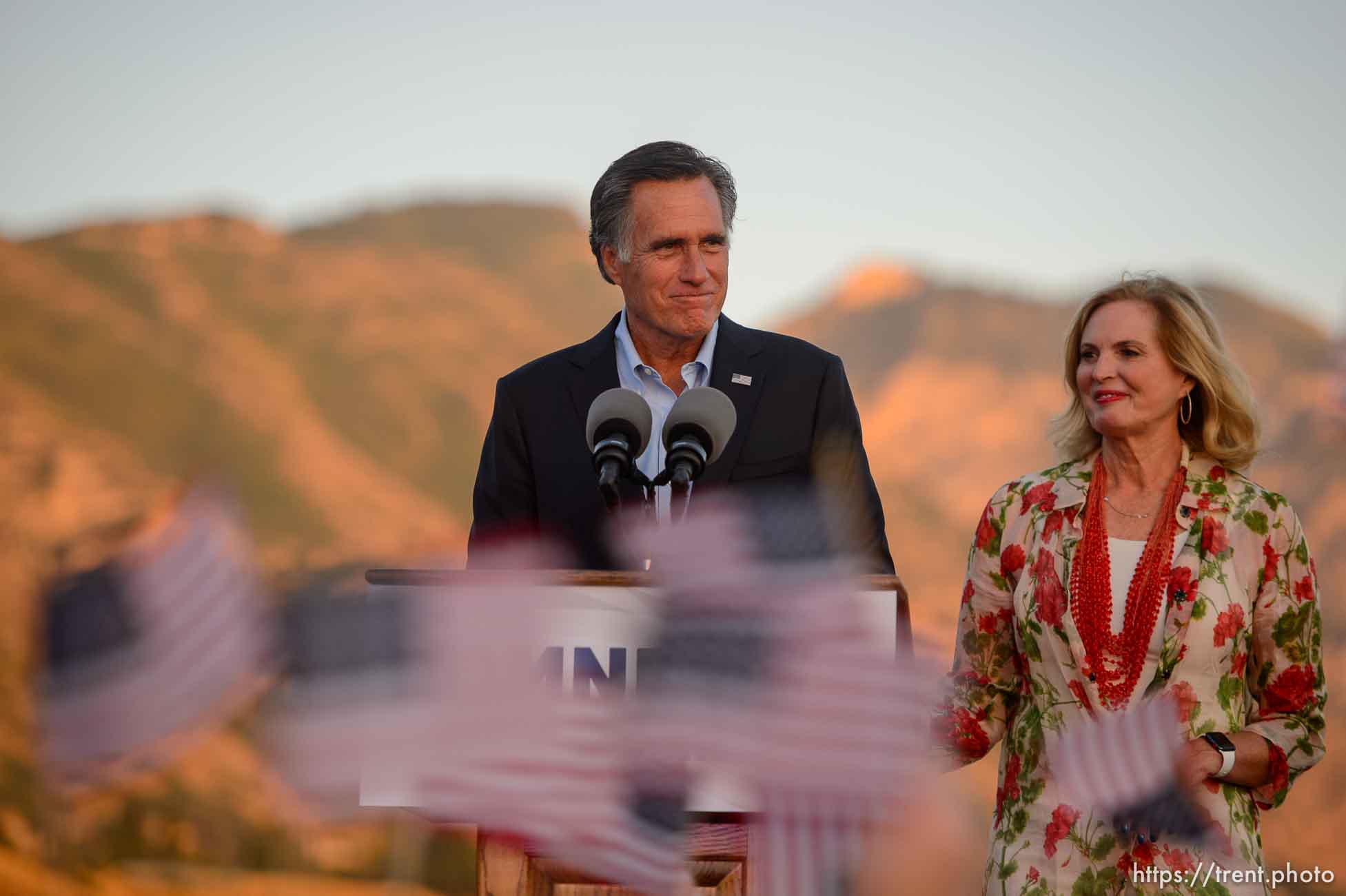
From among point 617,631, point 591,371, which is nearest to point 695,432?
point 617,631

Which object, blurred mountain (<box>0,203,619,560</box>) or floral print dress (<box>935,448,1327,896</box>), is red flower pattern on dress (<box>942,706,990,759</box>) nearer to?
floral print dress (<box>935,448,1327,896</box>)

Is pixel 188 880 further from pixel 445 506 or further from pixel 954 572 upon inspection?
pixel 954 572

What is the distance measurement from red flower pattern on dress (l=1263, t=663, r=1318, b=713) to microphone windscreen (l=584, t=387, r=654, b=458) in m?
1.01

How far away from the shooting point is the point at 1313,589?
2.10 meters

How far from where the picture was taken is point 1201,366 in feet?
7.18

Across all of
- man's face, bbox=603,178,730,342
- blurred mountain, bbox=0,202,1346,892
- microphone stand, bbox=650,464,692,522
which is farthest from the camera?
blurred mountain, bbox=0,202,1346,892

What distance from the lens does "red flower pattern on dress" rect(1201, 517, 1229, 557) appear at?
6.95 ft

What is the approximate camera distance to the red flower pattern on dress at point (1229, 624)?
6.77 ft

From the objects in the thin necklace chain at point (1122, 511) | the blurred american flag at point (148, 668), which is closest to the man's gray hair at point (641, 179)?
the thin necklace chain at point (1122, 511)

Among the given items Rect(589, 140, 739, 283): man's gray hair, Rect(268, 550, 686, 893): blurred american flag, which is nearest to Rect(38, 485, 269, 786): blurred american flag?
Rect(268, 550, 686, 893): blurred american flag

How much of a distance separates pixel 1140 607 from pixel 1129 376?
351 mm

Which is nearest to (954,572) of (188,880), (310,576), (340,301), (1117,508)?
(340,301)

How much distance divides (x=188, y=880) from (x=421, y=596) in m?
6.64

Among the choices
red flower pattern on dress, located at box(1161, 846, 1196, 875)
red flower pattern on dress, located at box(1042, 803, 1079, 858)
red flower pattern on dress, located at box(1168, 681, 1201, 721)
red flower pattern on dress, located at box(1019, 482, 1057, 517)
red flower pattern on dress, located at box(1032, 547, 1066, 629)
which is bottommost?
red flower pattern on dress, located at box(1161, 846, 1196, 875)
